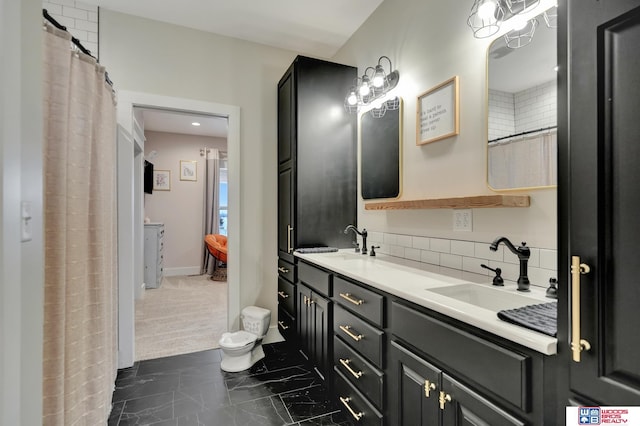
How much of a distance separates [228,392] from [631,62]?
2.49m

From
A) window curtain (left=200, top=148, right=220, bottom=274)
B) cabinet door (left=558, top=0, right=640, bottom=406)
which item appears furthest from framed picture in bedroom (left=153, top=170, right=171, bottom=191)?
cabinet door (left=558, top=0, right=640, bottom=406)

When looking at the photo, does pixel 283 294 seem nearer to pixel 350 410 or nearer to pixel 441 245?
pixel 350 410

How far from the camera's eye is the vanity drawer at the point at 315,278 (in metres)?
1.96

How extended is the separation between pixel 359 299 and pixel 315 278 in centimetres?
59

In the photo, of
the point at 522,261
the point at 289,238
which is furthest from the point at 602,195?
the point at 289,238

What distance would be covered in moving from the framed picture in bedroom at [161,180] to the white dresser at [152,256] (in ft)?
3.67

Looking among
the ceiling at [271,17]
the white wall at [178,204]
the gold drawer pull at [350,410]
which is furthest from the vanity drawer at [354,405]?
the white wall at [178,204]

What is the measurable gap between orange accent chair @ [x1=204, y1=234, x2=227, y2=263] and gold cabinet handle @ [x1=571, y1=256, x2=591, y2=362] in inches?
205

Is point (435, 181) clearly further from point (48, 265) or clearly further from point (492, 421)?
point (48, 265)

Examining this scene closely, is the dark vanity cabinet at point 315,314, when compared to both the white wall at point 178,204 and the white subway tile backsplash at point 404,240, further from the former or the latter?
the white wall at point 178,204

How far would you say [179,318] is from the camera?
3574 millimetres

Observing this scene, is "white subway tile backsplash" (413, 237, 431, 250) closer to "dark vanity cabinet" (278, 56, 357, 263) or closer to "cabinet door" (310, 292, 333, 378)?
"cabinet door" (310, 292, 333, 378)

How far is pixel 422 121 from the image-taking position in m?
2.04

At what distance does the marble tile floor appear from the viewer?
6.11 ft
